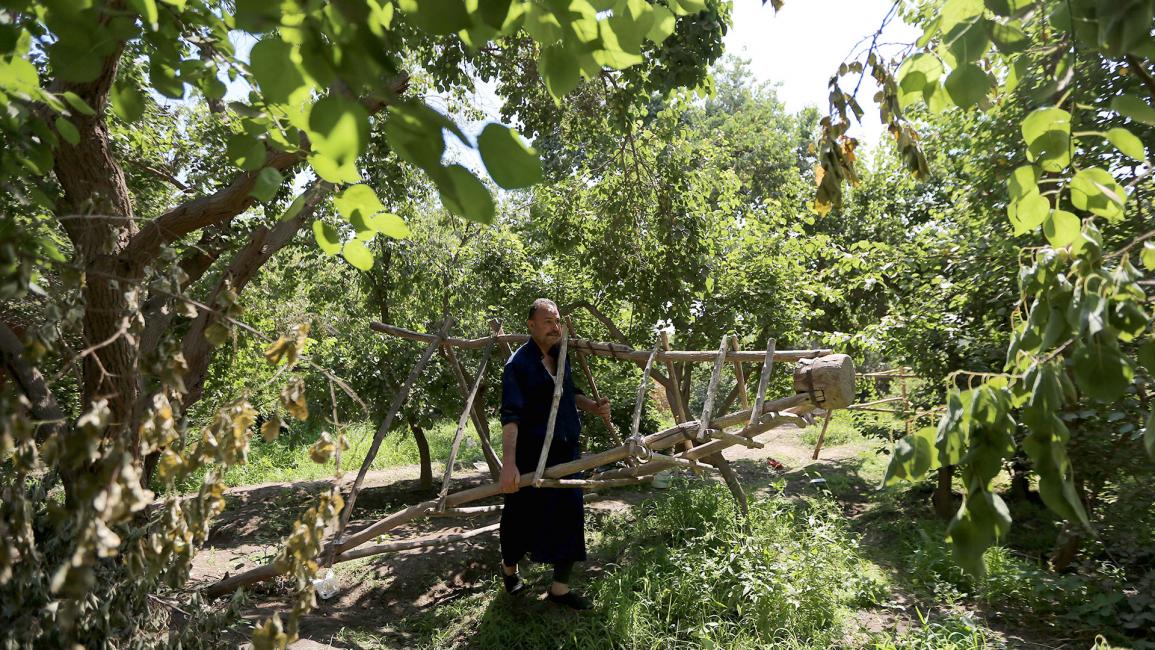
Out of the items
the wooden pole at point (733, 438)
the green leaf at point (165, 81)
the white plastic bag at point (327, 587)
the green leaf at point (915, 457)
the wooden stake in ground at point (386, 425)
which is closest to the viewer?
the green leaf at point (915, 457)

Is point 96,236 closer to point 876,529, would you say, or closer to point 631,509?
point 631,509

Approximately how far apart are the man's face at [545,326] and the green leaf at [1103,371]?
324 centimetres

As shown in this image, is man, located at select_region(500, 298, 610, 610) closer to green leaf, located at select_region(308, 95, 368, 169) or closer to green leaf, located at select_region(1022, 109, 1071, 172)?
green leaf, located at select_region(1022, 109, 1071, 172)

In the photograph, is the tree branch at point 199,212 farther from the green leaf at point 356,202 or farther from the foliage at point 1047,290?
the foliage at point 1047,290

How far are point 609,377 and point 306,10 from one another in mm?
7342

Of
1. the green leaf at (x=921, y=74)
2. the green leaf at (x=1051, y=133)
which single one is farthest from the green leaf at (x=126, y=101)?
the green leaf at (x=1051, y=133)

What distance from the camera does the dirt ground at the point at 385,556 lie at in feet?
14.3

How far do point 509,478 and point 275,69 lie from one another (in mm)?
2915

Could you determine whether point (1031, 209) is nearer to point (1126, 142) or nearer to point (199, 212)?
point (1126, 142)

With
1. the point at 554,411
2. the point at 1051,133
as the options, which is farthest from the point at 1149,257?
the point at 554,411

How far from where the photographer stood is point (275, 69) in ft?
3.06

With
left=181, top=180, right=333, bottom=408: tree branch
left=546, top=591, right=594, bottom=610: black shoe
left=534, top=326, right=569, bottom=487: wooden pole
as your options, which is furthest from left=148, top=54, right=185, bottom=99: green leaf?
left=546, top=591, right=594, bottom=610: black shoe

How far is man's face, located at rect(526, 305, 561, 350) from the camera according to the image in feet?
13.2

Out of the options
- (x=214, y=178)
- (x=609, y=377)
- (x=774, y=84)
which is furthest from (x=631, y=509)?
(x=774, y=84)
